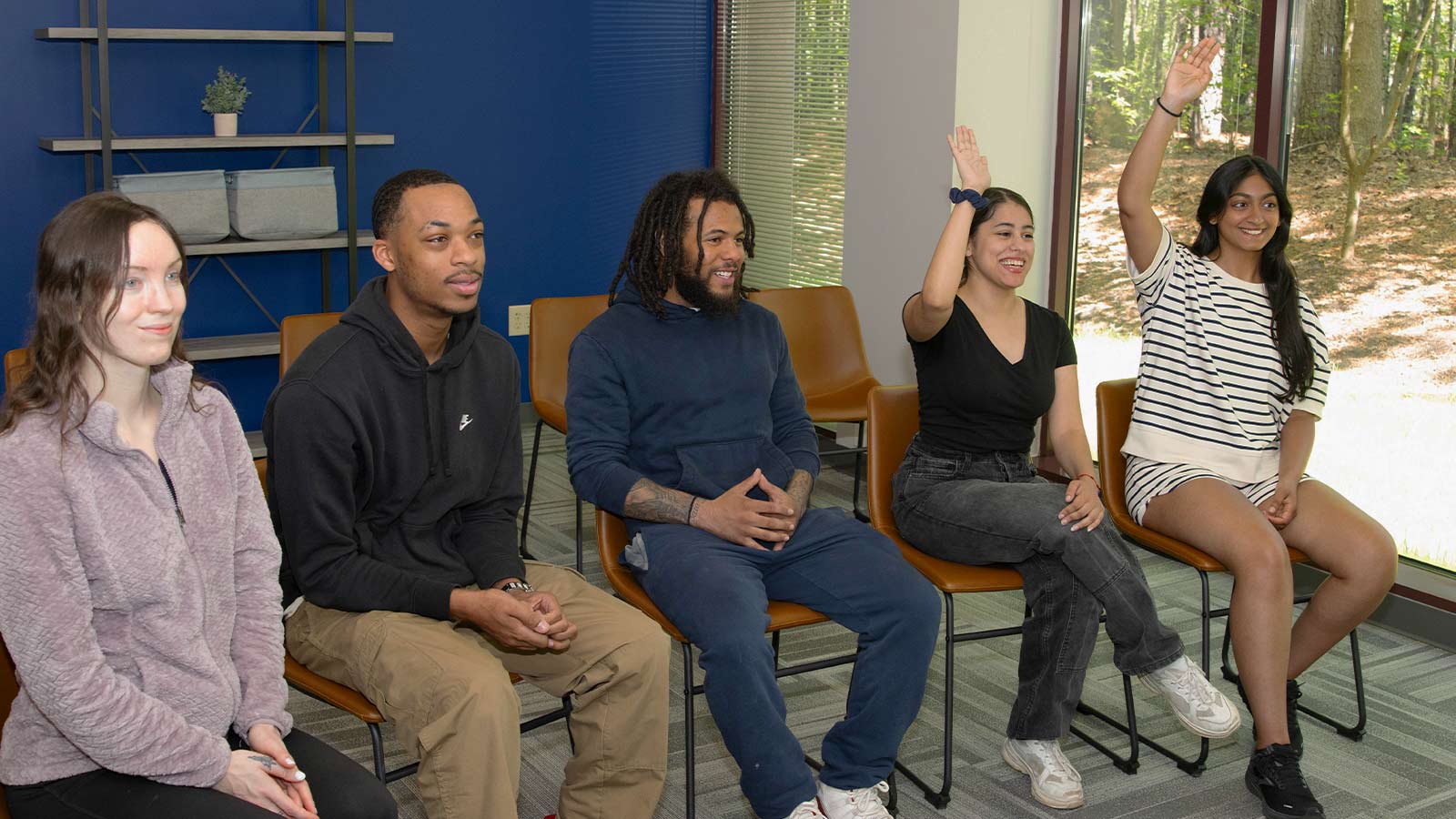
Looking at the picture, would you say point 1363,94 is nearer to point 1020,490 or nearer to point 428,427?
point 1020,490

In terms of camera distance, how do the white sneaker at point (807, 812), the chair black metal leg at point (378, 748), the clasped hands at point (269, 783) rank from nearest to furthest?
the clasped hands at point (269, 783) < the chair black metal leg at point (378, 748) < the white sneaker at point (807, 812)

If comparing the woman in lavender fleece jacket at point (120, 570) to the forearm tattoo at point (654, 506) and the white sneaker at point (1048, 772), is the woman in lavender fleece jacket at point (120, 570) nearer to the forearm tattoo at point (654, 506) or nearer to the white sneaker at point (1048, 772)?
the forearm tattoo at point (654, 506)

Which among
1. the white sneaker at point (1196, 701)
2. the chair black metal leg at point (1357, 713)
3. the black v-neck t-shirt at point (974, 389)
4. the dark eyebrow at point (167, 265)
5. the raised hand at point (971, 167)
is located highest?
the raised hand at point (971, 167)

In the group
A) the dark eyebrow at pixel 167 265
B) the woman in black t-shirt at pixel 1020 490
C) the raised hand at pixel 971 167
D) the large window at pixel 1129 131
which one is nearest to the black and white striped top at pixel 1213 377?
the woman in black t-shirt at pixel 1020 490

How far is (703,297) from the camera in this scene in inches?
107

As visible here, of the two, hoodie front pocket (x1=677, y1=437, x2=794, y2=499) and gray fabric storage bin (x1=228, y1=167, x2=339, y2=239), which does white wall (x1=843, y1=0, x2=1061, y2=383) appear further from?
hoodie front pocket (x1=677, y1=437, x2=794, y2=499)

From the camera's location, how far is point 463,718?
2.01 meters

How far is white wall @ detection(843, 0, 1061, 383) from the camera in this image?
454cm

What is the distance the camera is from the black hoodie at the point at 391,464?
7.07 ft

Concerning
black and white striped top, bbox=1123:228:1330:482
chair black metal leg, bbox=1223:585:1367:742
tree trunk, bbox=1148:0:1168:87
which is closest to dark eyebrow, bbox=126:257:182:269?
black and white striped top, bbox=1123:228:1330:482

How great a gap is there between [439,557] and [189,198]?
280 cm

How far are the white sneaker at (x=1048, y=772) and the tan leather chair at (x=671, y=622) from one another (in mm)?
308

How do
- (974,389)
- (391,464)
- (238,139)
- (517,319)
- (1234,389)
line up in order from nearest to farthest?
(391,464)
(974,389)
(1234,389)
(238,139)
(517,319)

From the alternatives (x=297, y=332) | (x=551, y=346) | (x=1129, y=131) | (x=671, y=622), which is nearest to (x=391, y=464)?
(x=671, y=622)
